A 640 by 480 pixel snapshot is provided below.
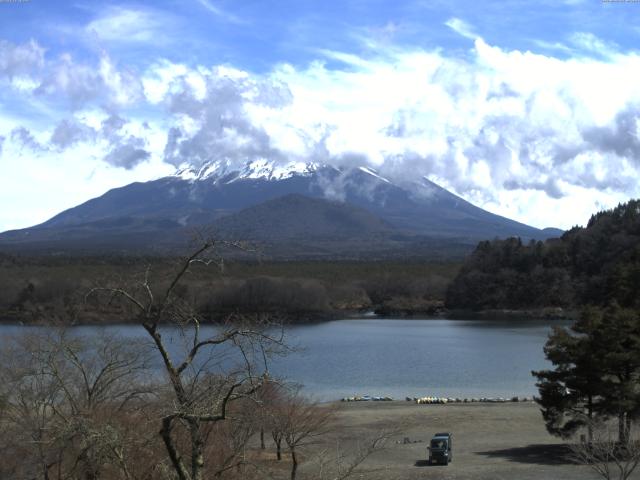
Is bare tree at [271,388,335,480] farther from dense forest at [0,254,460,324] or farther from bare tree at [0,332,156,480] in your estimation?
dense forest at [0,254,460,324]

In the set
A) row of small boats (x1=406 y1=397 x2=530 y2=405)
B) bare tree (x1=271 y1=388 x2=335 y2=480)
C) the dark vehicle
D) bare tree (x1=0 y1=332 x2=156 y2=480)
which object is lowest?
row of small boats (x1=406 y1=397 x2=530 y2=405)

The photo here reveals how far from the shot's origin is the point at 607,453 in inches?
719

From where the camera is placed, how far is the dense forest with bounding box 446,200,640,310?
324 feet

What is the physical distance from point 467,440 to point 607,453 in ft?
34.7

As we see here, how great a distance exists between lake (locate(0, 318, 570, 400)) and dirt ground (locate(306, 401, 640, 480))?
3.65 m

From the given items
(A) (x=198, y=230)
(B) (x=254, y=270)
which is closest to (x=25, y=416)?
(A) (x=198, y=230)

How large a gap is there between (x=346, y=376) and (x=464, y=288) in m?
62.6

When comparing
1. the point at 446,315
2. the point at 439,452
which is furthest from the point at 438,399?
the point at 446,315

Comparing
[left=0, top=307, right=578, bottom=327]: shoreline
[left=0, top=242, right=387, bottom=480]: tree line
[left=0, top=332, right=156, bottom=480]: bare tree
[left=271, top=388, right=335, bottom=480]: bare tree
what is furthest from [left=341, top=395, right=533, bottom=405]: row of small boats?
[left=0, top=307, right=578, bottom=327]: shoreline

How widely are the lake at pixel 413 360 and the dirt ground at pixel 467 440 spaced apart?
12.0 feet

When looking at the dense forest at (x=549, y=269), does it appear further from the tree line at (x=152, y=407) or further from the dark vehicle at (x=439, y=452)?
the tree line at (x=152, y=407)

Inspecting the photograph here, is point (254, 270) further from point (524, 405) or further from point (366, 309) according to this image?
point (524, 405)

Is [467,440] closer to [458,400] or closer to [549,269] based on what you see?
[458,400]

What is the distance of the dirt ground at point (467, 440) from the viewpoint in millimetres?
22578
